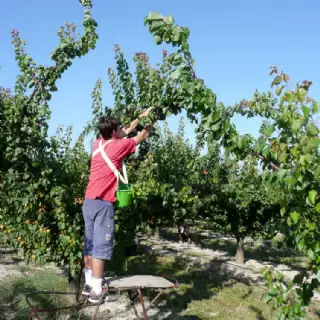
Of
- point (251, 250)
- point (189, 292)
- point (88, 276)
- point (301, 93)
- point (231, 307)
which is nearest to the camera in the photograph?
point (301, 93)

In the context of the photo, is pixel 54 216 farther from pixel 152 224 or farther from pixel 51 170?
pixel 152 224

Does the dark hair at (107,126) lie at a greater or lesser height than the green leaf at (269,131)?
greater

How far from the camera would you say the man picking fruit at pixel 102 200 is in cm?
391

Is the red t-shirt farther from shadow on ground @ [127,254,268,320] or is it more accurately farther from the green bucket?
shadow on ground @ [127,254,268,320]

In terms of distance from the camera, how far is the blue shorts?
3904mm

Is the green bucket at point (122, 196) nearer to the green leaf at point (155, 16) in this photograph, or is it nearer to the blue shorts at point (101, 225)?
the blue shorts at point (101, 225)

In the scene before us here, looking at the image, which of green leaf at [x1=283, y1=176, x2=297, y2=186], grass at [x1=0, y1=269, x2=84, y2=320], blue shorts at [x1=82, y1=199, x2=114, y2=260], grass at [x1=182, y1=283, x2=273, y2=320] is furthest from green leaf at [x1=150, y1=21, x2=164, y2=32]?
grass at [x1=182, y1=283, x2=273, y2=320]

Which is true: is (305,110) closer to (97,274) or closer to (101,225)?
(101,225)

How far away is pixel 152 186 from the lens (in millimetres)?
7262

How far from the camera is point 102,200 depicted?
4.00 m

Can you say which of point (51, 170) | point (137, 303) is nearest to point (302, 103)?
point (51, 170)

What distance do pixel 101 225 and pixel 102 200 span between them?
0.79 feet

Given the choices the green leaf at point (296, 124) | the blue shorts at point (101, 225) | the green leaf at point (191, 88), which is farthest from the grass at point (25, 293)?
the green leaf at point (296, 124)

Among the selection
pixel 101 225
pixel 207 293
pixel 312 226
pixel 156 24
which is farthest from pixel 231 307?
pixel 156 24
